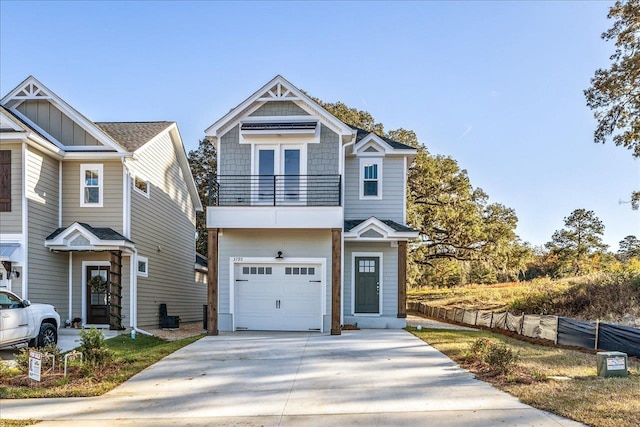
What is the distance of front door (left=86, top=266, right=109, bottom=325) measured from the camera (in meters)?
16.8

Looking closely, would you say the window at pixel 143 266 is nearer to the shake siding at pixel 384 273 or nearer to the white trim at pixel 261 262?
the white trim at pixel 261 262

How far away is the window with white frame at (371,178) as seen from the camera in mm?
18453

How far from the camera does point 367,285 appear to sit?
1778 cm

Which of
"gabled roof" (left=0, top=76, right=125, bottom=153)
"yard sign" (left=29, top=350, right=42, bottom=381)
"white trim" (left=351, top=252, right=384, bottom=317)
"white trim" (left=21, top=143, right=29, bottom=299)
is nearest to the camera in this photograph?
"yard sign" (left=29, top=350, right=42, bottom=381)

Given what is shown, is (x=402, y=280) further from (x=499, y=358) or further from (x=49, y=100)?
(x=49, y=100)

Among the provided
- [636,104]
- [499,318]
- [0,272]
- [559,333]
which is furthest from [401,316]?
[0,272]

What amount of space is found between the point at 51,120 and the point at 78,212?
3301 mm

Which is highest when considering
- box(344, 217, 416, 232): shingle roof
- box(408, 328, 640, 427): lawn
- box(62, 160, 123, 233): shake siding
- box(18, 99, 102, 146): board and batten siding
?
box(18, 99, 102, 146): board and batten siding

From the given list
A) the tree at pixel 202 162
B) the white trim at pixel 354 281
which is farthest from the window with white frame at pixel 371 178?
the tree at pixel 202 162

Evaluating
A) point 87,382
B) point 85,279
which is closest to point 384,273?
point 85,279

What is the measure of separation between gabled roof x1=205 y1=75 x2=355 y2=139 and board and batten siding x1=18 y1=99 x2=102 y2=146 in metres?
4.68

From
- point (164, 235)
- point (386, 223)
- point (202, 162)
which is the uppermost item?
point (202, 162)

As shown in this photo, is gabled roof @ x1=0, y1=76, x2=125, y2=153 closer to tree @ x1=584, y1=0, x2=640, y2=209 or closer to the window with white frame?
the window with white frame

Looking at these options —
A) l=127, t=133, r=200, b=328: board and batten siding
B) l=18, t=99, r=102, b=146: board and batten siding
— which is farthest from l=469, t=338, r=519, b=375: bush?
l=18, t=99, r=102, b=146: board and batten siding
